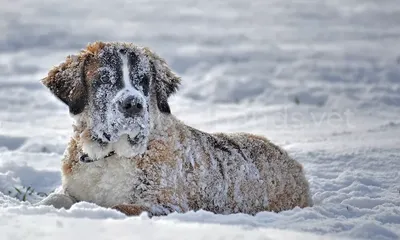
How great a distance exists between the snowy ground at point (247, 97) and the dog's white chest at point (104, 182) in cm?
44

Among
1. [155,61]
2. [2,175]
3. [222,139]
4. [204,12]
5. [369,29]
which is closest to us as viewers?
[155,61]

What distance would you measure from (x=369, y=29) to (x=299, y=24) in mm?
2201

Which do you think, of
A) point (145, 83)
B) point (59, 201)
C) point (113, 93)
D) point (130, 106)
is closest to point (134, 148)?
point (130, 106)

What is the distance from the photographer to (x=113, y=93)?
20.6 ft

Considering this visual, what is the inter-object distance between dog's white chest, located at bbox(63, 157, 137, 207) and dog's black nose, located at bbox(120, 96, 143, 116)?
429mm

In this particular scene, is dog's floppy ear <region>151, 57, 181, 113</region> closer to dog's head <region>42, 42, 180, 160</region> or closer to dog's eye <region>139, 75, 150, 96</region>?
dog's head <region>42, 42, 180, 160</region>

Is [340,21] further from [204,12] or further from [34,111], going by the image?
[34,111]

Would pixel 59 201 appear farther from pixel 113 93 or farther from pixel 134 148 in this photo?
pixel 113 93

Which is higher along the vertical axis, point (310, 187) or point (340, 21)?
point (340, 21)

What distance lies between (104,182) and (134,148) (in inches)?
14.9

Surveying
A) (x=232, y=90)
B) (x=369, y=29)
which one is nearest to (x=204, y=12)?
(x=369, y=29)

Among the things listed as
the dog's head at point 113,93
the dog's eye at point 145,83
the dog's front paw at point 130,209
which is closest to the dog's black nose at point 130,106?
the dog's head at point 113,93

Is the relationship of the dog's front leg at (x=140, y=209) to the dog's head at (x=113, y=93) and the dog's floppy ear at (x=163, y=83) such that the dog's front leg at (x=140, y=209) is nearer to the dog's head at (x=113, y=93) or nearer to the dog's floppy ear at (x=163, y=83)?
the dog's head at (x=113, y=93)

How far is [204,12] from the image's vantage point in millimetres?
25953
